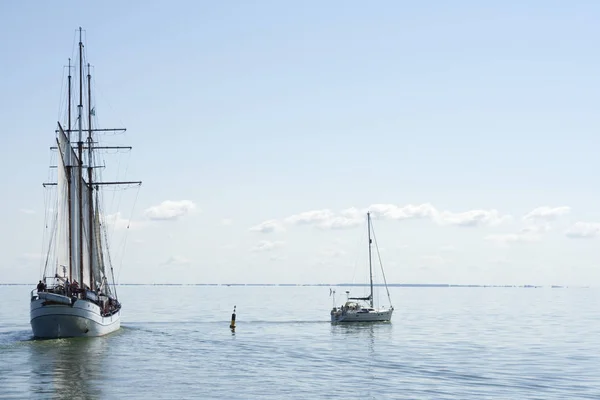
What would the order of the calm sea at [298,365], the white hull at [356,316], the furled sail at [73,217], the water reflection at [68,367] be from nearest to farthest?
the water reflection at [68,367] < the calm sea at [298,365] < the furled sail at [73,217] < the white hull at [356,316]

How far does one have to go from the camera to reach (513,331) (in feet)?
350

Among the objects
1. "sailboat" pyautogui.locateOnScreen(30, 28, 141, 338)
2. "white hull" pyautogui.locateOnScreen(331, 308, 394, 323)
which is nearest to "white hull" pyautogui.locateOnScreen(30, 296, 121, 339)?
"sailboat" pyautogui.locateOnScreen(30, 28, 141, 338)

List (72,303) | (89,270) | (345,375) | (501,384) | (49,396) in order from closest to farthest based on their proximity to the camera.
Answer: (49,396) → (501,384) → (345,375) → (72,303) → (89,270)

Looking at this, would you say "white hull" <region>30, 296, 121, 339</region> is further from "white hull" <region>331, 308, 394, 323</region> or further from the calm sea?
"white hull" <region>331, 308, 394, 323</region>

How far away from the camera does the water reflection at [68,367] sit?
1799 inches

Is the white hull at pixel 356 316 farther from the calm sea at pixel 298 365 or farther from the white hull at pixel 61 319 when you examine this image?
the white hull at pixel 61 319

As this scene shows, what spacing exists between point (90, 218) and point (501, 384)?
2177 inches

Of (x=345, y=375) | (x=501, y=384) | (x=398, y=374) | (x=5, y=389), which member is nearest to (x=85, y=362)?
(x=5, y=389)

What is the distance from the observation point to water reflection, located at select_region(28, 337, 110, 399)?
45688 mm

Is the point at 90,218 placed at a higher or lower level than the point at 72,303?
higher

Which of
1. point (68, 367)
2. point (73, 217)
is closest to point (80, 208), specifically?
point (73, 217)

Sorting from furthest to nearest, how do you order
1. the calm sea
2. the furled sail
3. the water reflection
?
the furled sail → the calm sea → the water reflection

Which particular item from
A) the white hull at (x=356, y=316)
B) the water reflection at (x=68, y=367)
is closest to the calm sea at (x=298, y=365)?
the water reflection at (x=68, y=367)

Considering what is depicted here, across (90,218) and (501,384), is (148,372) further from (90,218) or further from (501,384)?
(90,218)
